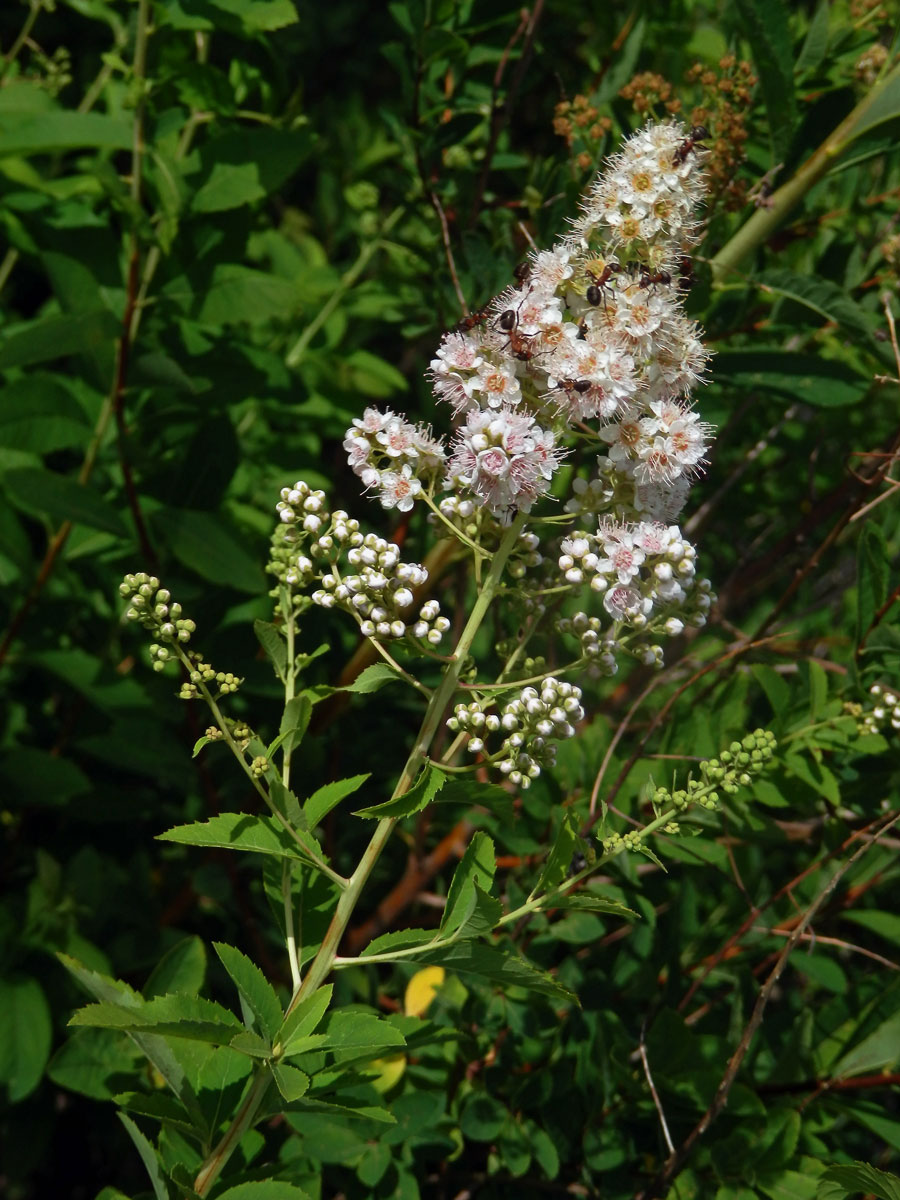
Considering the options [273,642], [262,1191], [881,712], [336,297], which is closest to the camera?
[262,1191]

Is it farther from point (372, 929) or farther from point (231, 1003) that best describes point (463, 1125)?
point (231, 1003)

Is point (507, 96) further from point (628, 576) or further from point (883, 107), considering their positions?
point (628, 576)

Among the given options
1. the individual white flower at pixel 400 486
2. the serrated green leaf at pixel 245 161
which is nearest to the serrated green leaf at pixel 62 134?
the serrated green leaf at pixel 245 161

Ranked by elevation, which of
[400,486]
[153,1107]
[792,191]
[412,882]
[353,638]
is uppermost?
[792,191]

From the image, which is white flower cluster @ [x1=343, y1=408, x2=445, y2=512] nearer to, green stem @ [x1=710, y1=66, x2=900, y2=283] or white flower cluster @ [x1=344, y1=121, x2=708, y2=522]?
white flower cluster @ [x1=344, y1=121, x2=708, y2=522]

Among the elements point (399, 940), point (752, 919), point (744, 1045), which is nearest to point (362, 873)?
point (399, 940)

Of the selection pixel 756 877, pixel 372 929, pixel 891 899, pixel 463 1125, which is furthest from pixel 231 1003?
pixel 891 899

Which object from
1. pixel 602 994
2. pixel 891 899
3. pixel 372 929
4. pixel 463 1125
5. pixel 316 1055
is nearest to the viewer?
pixel 316 1055

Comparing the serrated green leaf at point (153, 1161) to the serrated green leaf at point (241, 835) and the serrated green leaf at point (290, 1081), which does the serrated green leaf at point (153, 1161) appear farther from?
the serrated green leaf at point (241, 835)
